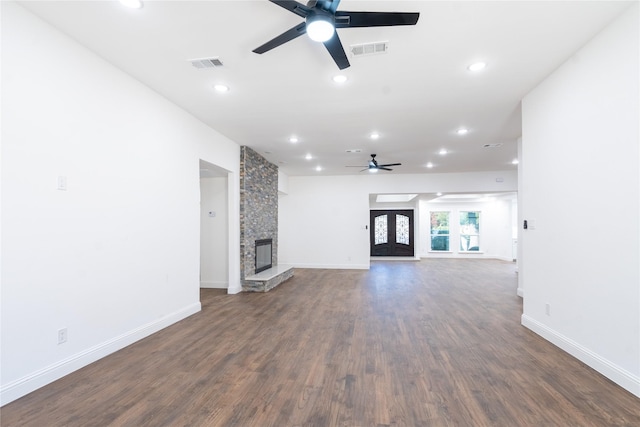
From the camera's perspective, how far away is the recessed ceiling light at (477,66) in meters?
2.97

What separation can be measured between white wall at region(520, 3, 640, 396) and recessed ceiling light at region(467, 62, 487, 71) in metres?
0.77

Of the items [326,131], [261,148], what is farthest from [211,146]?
[326,131]

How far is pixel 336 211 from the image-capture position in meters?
9.16

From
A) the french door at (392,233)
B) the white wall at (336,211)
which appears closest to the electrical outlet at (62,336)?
the white wall at (336,211)

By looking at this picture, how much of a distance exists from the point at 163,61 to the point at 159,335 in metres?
2.97

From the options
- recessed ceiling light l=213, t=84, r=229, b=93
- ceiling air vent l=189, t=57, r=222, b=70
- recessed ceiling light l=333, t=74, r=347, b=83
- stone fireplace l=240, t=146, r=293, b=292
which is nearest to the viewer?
ceiling air vent l=189, t=57, r=222, b=70

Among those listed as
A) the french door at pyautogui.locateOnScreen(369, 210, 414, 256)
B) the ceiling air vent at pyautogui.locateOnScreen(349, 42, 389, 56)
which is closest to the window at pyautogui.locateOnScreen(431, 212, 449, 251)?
the french door at pyautogui.locateOnScreen(369, 210, 414, 256)

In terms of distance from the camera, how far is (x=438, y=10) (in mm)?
2252

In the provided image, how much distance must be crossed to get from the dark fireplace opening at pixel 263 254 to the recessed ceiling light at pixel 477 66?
491 cm

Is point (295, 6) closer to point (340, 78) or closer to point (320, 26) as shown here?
point (320, 26)

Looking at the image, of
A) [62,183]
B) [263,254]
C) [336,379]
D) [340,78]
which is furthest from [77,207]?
[263,254]

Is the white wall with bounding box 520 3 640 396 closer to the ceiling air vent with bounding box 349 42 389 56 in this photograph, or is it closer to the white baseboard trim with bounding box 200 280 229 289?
the ceiling air vent with bounding box 349 42 389 56

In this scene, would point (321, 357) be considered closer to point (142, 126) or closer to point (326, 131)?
point (142, 126)

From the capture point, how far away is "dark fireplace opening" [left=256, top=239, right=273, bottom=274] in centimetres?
649
